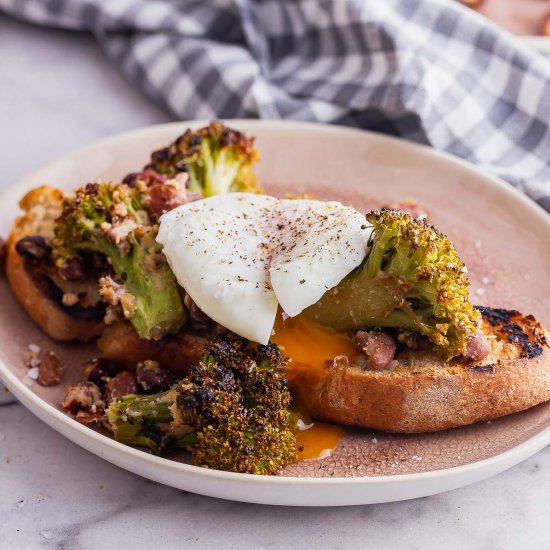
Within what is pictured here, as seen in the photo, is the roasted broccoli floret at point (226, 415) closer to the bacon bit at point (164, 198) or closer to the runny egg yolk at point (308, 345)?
the runny egg yolk at point (308, 345)

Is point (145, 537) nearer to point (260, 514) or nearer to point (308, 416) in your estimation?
point (260, 514)

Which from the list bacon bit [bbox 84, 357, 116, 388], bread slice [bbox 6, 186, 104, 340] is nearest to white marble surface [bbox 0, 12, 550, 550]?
bacon bit [bbox 84, 357, 116, 388]

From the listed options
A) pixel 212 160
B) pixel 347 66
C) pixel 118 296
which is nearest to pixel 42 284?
pixel 118 296

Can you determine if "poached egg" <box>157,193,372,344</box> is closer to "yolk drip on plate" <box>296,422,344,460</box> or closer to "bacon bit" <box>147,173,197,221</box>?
"bacon bit" <box>147,173,197,221</box>

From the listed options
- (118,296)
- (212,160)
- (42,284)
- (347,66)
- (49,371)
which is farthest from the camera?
(347,66)

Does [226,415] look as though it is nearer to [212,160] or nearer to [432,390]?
[432,390]

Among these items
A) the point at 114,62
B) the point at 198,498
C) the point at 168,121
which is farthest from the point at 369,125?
the point at 198,498

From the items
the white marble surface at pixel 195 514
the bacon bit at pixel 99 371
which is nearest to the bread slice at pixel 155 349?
the bacon bit at pixel 99 371

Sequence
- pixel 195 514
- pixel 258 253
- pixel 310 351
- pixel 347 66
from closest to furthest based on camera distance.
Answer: pixel 195 514 < pixel 310 351 < pixel 258 253 < pixel 347 66

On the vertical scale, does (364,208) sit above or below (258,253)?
below
